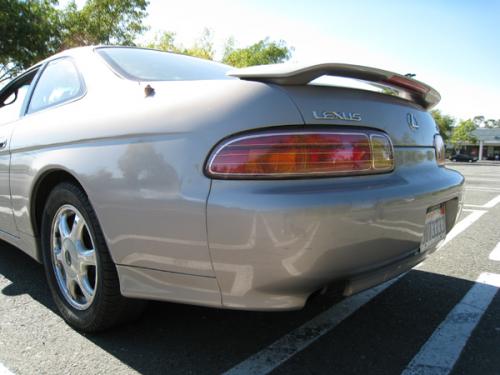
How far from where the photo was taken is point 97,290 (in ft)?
6.67

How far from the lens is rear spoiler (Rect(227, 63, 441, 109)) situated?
1.66m

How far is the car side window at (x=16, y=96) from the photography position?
308 centimetres

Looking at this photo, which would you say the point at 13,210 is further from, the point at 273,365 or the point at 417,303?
the point at 417,303

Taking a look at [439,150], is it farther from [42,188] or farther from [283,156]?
[42,188]

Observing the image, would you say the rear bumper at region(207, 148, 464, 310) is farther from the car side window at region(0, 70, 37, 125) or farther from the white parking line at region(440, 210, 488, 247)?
the white parking line at region(440, 210, 488, 247)

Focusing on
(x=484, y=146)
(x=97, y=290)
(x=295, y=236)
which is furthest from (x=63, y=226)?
(x=484, y=146)

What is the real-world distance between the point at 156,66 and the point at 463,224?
443 centimetres

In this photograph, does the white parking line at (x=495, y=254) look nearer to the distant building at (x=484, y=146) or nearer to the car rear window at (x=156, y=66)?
the car rear window at (x=156, y=66)

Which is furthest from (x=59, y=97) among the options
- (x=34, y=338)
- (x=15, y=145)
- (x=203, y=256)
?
(x=203, y=256)

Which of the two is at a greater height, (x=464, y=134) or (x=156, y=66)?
(x=156, y=66)

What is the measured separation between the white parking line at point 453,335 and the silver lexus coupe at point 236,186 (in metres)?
0.43

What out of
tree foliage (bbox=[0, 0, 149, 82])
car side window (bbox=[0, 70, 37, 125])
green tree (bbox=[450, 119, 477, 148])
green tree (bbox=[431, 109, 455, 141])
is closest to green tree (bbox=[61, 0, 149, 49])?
tree foliage (bbox=[0, 0, 149, 82])

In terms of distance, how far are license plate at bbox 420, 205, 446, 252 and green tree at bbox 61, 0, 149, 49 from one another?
1554 centimetres

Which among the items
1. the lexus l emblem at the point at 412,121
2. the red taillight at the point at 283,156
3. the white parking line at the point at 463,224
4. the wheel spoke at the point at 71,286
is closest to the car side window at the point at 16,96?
the wheel spoke at the point at 71,286
